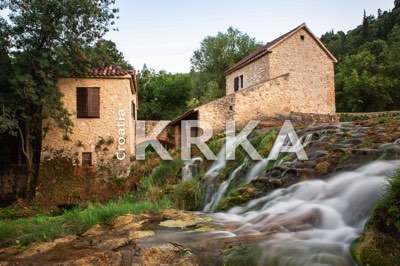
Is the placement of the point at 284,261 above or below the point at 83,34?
below

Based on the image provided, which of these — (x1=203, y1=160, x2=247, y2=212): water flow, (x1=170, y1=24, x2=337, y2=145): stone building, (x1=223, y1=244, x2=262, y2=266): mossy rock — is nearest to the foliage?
(x1=170, y1=24, x2=337, y2=145): stone building

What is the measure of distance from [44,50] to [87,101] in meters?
3.17

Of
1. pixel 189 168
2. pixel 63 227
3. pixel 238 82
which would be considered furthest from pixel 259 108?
pixel 63 227

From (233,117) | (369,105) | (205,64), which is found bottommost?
(233,117)

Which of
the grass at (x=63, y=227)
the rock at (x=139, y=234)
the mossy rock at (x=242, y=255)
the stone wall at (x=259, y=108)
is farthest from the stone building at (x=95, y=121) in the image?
the mossy rock at (x=242, y=255)

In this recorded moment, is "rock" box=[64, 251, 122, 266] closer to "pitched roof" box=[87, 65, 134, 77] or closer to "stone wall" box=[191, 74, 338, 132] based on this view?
"pitched roof" box=[87, 65, 134, 77]

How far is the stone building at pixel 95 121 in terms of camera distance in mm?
17906

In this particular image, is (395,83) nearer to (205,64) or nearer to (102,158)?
(205,64)

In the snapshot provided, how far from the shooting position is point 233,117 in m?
20.0

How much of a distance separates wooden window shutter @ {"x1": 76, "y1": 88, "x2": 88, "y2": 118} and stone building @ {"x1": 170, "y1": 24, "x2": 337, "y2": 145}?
17.7 ft

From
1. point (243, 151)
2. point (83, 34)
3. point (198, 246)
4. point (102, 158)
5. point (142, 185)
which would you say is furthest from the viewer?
point (102, 158)

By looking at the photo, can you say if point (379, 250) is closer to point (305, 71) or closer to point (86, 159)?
point (86, 159)

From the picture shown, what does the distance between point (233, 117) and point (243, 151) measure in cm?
702

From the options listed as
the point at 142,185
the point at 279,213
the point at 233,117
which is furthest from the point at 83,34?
the point at 279,213
